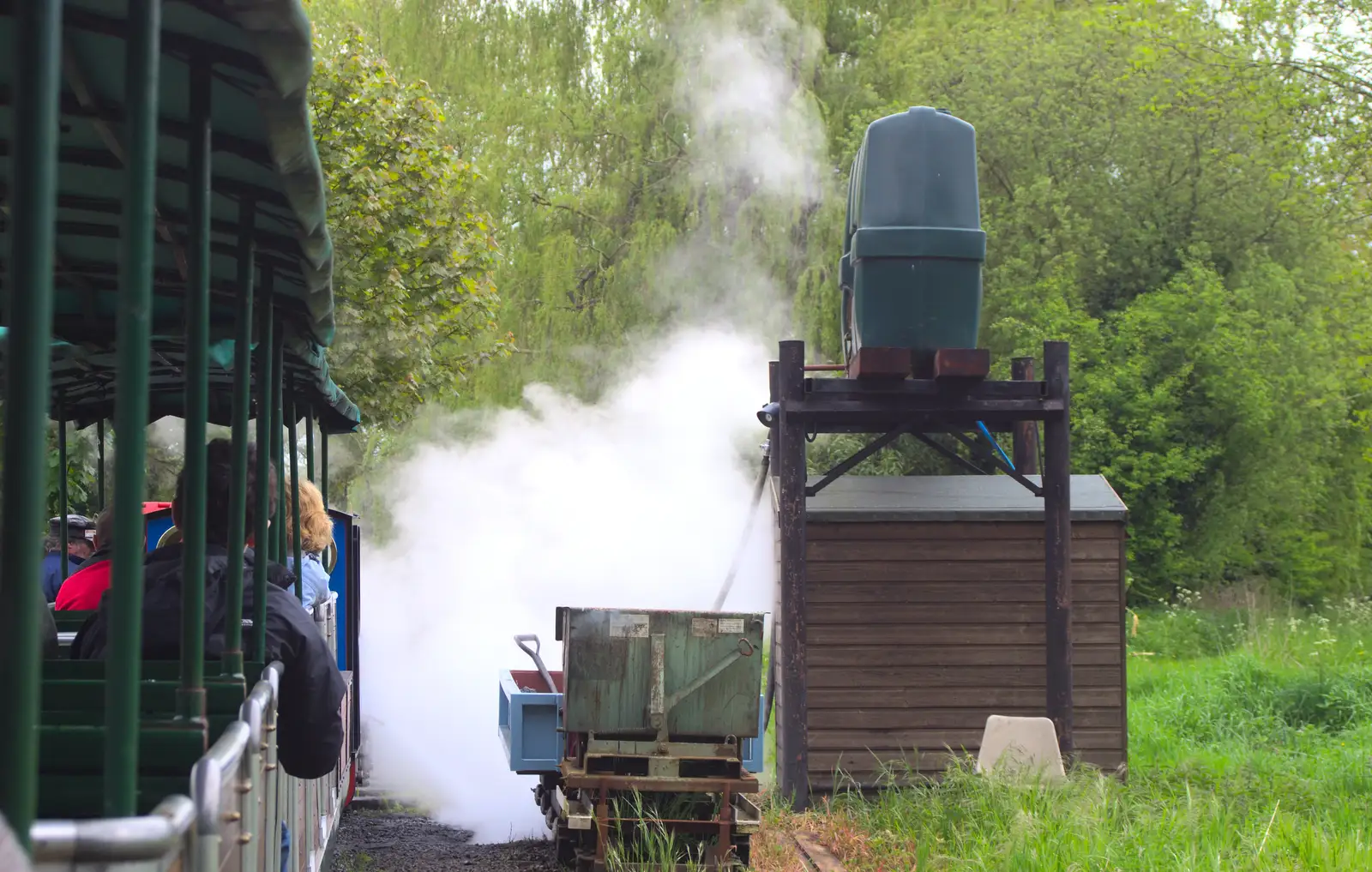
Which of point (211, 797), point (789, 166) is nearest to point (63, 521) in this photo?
point (211, 797)

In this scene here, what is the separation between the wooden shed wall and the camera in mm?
10570

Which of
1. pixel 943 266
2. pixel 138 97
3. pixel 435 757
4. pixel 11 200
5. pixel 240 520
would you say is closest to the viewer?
pixel 11 200

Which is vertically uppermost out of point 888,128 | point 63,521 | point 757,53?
point 757,53

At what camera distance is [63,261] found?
460 centimetres

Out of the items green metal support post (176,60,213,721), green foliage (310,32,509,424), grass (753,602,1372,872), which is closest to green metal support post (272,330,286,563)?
green metal support post (176,60,213,721)

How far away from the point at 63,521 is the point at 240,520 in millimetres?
3561

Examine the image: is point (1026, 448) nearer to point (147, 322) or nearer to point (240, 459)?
point (240, 459)

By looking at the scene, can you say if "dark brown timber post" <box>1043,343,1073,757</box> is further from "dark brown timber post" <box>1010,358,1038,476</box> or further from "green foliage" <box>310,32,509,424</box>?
"green foliage" <box>310,32,509,424</box>

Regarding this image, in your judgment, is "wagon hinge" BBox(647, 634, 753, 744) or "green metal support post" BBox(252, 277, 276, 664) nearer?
"green metal support post" BBox(252, 277, 276, 664)

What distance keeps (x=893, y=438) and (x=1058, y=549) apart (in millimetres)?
1332

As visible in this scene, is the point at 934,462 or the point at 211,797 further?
the point at 934,462

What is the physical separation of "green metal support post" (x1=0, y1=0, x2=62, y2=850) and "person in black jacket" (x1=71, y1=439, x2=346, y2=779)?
6.92ft

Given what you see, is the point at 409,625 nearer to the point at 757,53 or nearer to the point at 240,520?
the point at 757,53

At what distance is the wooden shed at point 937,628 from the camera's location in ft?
34.7
